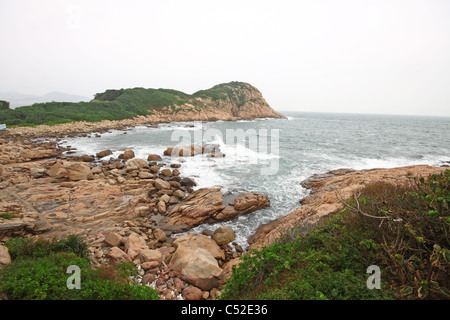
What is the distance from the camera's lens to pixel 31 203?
30.8ft

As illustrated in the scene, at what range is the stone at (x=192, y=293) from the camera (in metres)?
5.29

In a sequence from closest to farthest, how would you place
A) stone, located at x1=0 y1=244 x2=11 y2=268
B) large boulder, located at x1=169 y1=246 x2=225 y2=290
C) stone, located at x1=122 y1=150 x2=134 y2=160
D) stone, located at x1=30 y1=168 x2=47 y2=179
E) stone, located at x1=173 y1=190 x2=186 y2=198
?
stone, located at x1=0 y1=244 x2=11 y2=268 < large boulder, located at x1=169 y1=246 x2=225 y2=290 < stone, located at x1=173 y1=190 x2=186 y2=198 < stone, located at x1=30 y1=168 x2=47 y2=179 < stone, located at x1=122 y1=150 x2=134 y2=160

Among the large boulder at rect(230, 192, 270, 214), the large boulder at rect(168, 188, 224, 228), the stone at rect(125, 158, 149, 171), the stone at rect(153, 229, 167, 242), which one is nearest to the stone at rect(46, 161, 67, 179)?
the stone at rect(125, 158, 149, 171)

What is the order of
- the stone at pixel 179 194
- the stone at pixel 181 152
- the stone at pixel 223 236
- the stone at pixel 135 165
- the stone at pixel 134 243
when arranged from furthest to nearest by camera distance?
the stone at pixel 181 152, the stone at pixel 135 165, the stone at pixel 179 194, the stone at pixel 223 236, the stone at pixel 134 243

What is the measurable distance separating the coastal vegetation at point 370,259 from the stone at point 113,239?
499cm

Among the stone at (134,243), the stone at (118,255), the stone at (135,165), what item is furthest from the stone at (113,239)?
the stone at (135,165)

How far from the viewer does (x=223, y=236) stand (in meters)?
8.13

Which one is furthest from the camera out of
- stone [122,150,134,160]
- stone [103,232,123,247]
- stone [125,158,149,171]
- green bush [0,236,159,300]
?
stone [122,150,134,160]

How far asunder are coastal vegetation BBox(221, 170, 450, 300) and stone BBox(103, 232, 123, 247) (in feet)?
16.4

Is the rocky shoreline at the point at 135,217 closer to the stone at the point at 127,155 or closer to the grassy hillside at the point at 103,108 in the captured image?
the stone at the point at 127,155

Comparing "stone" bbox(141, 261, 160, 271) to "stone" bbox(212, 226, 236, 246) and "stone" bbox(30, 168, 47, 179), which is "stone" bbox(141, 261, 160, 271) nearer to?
"stone" bbox(212, 226, 236, 246)

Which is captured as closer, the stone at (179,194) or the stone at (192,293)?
the stone at (192,293)

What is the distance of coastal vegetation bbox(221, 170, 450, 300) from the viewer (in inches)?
114
